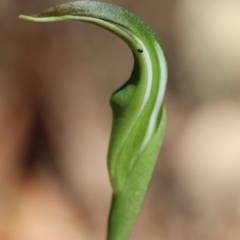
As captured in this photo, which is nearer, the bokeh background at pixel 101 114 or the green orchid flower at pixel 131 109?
the green orchid flower at pixel 131 109

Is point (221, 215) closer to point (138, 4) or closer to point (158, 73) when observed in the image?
point (138, 4)

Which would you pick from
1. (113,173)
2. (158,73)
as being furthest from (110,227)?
(158,73)

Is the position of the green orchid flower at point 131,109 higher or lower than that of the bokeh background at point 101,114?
higher

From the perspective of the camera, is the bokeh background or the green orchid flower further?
the bokeh background

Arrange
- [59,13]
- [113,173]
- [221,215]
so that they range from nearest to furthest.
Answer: [59,13] < [113,173] < [221,215]

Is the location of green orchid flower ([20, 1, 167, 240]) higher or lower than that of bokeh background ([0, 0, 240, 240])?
higher
